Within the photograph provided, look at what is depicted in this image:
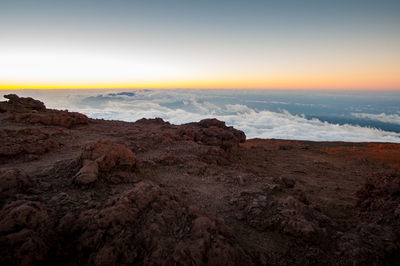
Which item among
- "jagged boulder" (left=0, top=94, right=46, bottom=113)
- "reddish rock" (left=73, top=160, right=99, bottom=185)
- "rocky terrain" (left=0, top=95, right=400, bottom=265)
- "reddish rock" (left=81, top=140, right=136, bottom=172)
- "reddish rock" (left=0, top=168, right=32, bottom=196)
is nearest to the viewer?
"rocky terrain" (left=0, top=95, right=400, bottom=265)

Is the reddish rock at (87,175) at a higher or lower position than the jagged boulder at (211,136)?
higher

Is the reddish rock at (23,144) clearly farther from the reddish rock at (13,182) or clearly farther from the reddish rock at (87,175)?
the reddish rock at (87,175)

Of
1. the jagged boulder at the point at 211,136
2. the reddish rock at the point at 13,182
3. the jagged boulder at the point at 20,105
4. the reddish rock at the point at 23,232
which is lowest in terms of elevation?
the jagged boulder at the point at 211,136

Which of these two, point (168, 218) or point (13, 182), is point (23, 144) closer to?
point (13, 182)

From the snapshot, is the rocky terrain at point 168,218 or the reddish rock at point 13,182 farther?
the reddish rock at point 13,182

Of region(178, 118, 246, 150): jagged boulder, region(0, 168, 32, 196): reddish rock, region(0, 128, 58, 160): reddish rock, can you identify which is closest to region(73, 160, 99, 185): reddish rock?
region(0, 168, 32, 196): reddish rock

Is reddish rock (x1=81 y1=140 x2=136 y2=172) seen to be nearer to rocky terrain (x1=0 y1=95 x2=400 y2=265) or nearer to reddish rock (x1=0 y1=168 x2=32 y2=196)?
rocky terrain (x1=0 y1=95 x2=400 y2=265)

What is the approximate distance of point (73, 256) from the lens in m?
3.31

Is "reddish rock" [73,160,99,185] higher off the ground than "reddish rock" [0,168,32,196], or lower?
lower

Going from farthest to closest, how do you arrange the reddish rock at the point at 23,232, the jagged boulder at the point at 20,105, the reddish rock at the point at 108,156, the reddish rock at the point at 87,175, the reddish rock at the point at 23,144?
the jagged boulder at the point at 20,105 < the reddish rock at the point at 23,144 < the reddish rock at the point at 108,156 < the reddish rock at the point at 87,175 < the reddish rock at the point at 23,232

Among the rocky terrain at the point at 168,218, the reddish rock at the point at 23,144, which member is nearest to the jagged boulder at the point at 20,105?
the reddish rock at the point at 23,144

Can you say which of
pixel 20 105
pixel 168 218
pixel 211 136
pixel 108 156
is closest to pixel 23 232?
pixel 168 218

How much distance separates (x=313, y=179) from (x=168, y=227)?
11156mm

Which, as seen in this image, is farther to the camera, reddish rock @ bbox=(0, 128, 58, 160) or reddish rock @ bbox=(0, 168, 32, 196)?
reddish rock @ bbox=(0, 128, 58, 160)
